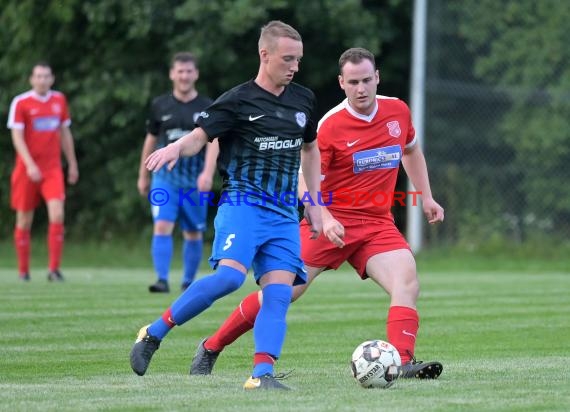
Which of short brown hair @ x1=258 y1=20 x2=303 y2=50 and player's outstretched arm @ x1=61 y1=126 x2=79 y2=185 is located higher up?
short brown hair @ x1=258 y1=20 x2=303 y2=50

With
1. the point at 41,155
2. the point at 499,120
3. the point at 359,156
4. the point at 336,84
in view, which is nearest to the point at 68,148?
the point at 41,155

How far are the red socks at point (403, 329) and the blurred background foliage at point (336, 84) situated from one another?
495 inches

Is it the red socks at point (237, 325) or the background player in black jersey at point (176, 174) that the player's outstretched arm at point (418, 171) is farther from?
the background player in black jersey at point (176, 174)

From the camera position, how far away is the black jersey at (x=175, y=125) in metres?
13.8

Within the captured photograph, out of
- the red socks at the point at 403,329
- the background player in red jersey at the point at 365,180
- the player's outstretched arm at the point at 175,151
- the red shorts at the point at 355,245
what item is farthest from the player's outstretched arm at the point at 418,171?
the player's outstretched arm at the point at 175,151

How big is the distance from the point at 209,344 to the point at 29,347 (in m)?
1.95

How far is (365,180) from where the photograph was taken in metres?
8.30

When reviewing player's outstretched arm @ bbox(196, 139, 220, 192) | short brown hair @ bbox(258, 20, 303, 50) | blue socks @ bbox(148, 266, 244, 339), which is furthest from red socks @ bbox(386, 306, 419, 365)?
player's outstretched arm @ bbox(196, 139, 220, 192)

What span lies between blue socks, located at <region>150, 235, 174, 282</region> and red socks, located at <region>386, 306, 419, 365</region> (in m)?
6.19

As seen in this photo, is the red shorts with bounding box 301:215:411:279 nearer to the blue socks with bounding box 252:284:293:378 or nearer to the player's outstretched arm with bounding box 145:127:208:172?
the blue socks with bounding box 252:284:293:378

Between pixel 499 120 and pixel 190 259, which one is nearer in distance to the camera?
pixel 190 259

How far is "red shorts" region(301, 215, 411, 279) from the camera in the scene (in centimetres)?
811

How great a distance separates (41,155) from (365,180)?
26.5ft

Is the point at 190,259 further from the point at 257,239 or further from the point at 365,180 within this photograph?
the point at 257,239
